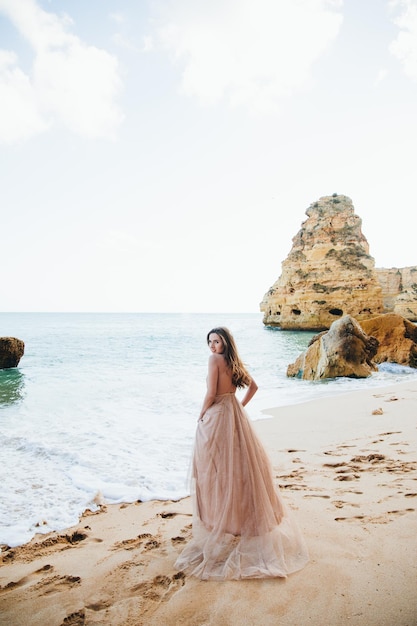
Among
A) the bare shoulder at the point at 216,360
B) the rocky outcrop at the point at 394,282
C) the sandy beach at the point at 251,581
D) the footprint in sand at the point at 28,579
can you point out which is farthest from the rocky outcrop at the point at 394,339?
the rocky outcrop at the point at 394,282

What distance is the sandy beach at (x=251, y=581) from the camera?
2014 millimetres

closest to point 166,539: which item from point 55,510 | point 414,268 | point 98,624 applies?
point 98,624

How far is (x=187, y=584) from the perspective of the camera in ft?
7.57

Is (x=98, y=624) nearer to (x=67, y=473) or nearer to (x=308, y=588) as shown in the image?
(x=308, y=588)

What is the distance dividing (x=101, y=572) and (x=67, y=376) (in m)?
13.3

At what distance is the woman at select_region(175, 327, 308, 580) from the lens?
2.43 meters

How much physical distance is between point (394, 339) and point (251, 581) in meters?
14.5

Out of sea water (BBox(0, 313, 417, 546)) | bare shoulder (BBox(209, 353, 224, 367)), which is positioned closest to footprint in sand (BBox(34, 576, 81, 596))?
sea water (BBox(0, 313, 417, 546))

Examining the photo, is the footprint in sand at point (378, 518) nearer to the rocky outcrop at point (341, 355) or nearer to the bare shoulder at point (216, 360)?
the bare shoulder at point (216, 360)

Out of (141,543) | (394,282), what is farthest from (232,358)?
(394,282)

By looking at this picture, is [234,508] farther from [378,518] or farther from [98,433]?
[98,433]

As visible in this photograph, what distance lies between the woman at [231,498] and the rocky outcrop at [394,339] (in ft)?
42.6

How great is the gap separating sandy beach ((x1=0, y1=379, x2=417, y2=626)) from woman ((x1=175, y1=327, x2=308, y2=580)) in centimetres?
14

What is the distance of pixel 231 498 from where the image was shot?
259cm
